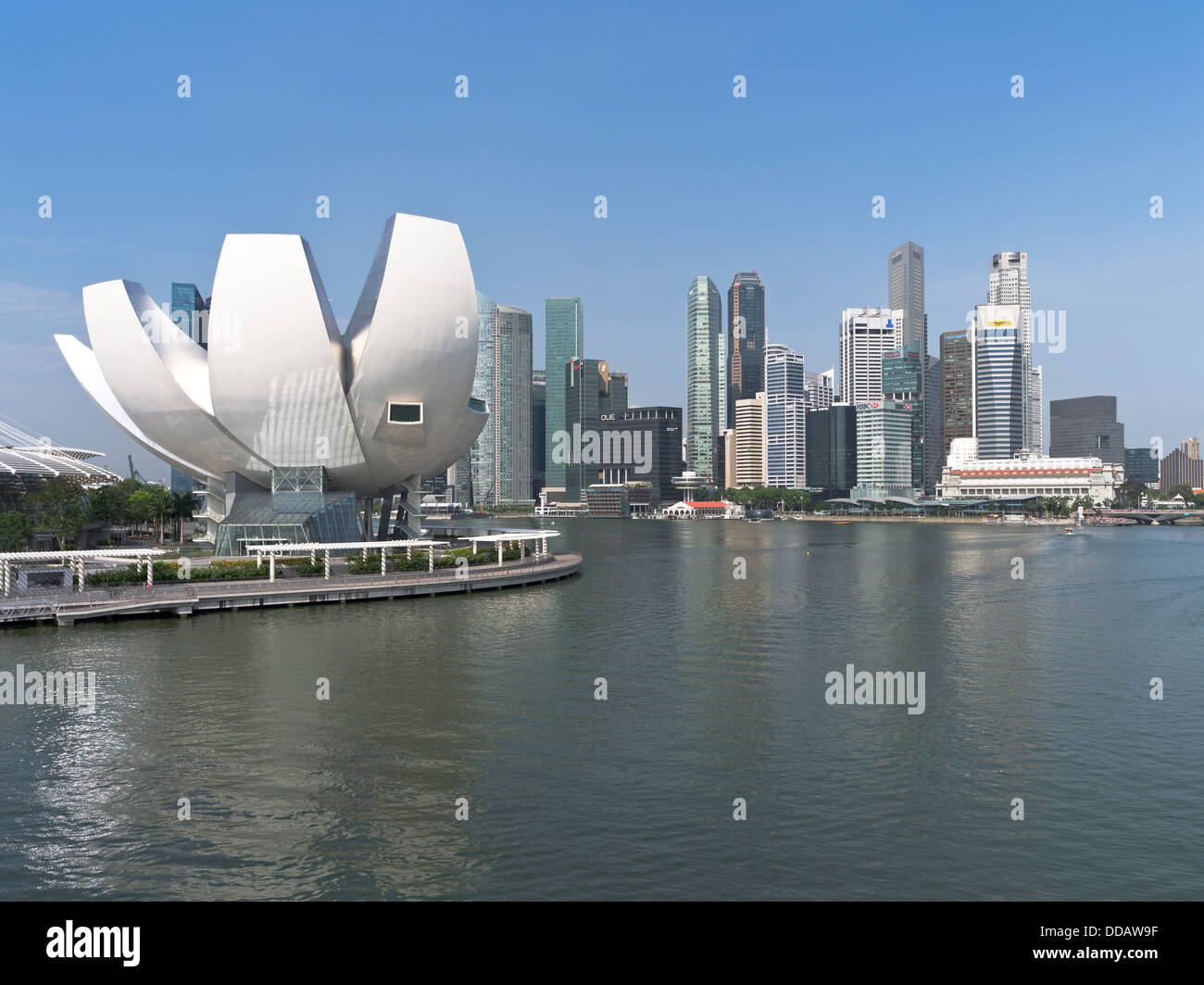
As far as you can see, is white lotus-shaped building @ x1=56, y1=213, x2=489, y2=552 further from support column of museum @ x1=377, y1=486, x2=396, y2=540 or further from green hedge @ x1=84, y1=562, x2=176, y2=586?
green hedge @ x1=84, y1=562, x2=176, y2=586

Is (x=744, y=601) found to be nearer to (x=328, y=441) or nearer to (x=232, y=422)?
(x=328, y=441)

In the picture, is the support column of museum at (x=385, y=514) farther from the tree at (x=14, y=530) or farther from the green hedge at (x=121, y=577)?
the green hedge at (x=121, y=577)

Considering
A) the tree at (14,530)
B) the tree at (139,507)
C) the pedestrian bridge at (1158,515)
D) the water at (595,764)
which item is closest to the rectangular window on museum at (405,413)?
the water at (595,764)

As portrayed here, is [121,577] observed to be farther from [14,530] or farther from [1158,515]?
[1158,515]

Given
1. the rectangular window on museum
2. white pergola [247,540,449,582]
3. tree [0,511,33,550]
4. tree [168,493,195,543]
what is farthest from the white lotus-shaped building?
tree [168,493,195,543]

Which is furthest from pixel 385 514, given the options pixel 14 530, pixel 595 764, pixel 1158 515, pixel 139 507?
pixel 1158 515
